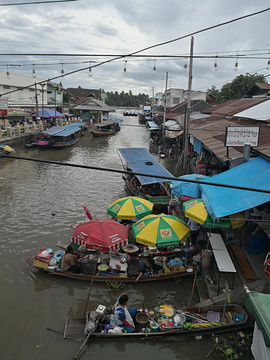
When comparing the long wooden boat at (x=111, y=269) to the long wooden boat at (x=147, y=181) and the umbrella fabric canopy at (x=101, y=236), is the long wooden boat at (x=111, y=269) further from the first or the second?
the long wooden boat at (x=147, y=181)

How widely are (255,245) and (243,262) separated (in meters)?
0.81

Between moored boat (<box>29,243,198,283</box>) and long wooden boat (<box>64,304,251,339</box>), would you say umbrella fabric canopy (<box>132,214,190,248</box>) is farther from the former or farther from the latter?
long wooden boat (<box>64,304,251,339</box>)

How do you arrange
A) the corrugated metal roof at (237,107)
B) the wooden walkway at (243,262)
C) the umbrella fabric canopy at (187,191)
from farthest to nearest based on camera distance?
the corrugated metal roof at (237,107)
the umbrella fabric canopy at (187,191)
the wooden walkway at (243,262)

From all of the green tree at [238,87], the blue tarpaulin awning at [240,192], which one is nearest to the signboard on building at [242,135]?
the blue tarpaulin awning at [240,192]

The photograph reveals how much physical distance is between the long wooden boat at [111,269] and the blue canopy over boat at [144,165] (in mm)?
5775

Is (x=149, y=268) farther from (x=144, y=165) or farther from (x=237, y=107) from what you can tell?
(x=237, y=107)

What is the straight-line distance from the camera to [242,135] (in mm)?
9750

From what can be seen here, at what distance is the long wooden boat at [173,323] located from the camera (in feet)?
22.0

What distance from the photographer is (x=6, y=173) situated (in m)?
21.7

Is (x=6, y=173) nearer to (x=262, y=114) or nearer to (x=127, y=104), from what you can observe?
(x=262, y=114)

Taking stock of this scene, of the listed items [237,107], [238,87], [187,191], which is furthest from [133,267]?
[238,87]

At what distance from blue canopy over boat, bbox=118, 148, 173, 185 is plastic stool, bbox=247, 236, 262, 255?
6.33 m

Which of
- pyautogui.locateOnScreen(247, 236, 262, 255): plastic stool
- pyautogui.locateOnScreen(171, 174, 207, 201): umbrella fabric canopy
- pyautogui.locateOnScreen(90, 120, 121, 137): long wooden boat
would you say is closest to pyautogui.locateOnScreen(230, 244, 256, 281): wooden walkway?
pyautogui.locateOnScreen(247, 236, 262, 255): plastic stool

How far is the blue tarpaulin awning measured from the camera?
7.26m
